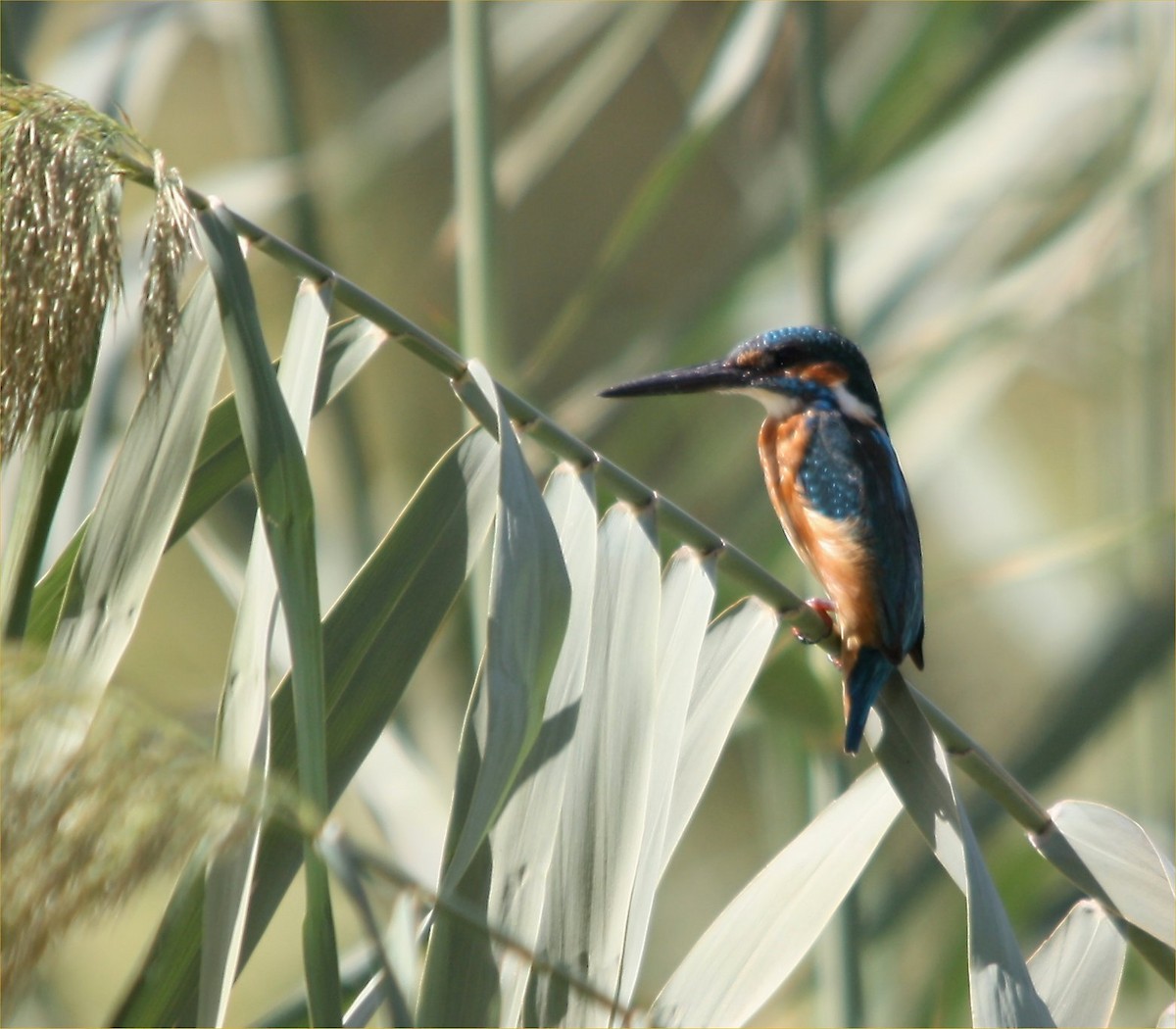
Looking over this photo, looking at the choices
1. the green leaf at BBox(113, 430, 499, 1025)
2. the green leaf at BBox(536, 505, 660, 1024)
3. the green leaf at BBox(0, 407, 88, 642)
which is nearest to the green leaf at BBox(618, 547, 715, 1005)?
the green leaf at BBox(536, 505, 660, 1024)

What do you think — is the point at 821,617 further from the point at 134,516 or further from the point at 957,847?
the point at 134,516

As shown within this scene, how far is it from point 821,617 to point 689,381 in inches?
10.9

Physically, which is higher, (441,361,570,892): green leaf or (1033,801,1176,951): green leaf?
(441,361,570,892): green leaf

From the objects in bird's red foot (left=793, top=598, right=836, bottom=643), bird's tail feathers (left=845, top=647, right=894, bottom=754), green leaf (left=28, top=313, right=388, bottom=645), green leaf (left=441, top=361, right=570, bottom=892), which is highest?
green leaf (left=28, top=313, right=388, bottom=645)

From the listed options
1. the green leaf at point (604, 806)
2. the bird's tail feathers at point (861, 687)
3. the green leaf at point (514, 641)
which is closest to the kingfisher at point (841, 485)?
the bird's tail feathers at point (861, 687)

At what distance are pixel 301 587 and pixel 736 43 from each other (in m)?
1.16

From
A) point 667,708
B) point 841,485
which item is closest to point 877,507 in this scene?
point 841,485

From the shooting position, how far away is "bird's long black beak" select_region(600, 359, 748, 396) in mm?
1229

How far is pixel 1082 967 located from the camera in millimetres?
917

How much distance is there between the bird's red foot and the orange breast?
1cm

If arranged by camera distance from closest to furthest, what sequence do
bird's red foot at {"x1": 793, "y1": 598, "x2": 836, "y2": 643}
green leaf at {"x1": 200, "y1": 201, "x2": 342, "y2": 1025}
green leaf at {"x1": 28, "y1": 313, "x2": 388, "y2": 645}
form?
green leaf at {"x1": 200, "y1": 201, "x2": 342, "y2": 1025}
green leaf at {"x1": 28, "y1": 313, "x2": 388, "y2": 645}
bird's red foot at {"x1": 793, "y1": 598, "x2": 836, "y2": 643}

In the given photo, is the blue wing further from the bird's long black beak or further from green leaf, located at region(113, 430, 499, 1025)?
green leaf, located at region(113, 430, 499, 1025)

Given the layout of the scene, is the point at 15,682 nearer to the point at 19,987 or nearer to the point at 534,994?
the point at 19,987

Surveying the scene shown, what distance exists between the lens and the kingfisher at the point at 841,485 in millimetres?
1225
